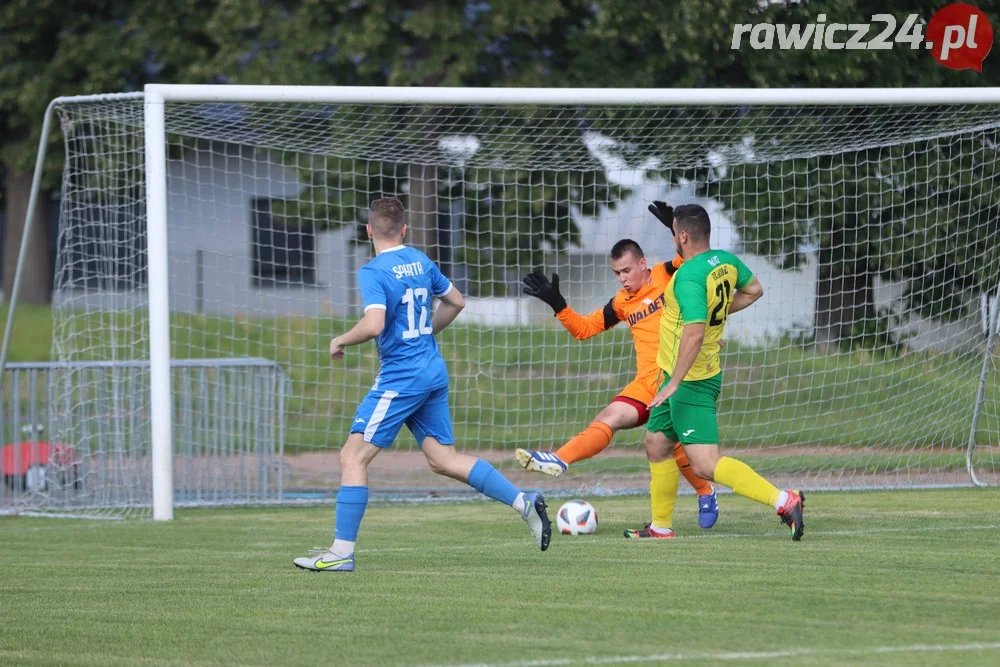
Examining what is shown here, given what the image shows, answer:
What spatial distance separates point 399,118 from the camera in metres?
13.4

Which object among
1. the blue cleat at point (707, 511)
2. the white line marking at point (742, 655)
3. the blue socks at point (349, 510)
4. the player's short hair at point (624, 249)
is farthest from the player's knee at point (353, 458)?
the player's short hair at point (624, 249)

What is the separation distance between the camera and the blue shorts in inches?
256

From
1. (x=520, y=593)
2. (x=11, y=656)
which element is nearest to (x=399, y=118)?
(x=520, y=593)

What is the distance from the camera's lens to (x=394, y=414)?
6539mm

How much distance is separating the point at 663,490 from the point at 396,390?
1900 millimetres

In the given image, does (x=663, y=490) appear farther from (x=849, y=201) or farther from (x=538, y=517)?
(x=849, y=201)

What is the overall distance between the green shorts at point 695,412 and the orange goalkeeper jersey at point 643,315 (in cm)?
111

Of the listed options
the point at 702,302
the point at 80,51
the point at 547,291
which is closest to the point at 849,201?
the point at 547,291

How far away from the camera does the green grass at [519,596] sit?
447cm

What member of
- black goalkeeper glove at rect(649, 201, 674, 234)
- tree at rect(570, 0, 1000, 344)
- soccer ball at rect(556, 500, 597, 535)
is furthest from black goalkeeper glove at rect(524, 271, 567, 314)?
tree at rect(570, 0, 1000, 344)

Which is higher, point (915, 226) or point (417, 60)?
point (417, 60)

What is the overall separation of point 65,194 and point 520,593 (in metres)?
6.35

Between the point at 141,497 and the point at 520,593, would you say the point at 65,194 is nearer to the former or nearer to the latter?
the point at 141,497

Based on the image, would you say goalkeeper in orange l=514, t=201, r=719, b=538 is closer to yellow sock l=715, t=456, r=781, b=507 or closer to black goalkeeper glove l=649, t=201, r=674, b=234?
black goalkeeper glove l=649, t=201, r=674, b=234
